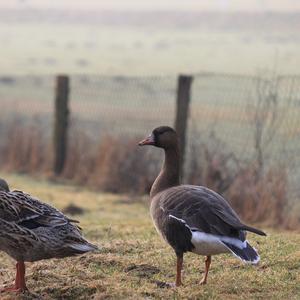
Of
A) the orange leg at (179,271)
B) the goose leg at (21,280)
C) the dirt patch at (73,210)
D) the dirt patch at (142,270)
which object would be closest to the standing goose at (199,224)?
the orange leg at (179,271)

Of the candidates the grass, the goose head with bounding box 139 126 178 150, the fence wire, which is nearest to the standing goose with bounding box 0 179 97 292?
the grass

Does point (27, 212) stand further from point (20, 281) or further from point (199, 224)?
point (199, 224)

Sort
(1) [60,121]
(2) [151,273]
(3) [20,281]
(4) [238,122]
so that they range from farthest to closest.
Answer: (1) [60,121], (4) [238,122], (2) [151,273], (3) [20,281]

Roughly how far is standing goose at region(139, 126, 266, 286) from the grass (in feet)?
1.14

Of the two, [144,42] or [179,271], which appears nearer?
[179,271]

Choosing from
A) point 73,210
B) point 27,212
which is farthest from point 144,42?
point 27,212

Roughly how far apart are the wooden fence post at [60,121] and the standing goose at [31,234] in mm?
10005

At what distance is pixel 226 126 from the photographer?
14836mm

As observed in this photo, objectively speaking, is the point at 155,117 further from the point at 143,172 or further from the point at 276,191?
the point at 276,191

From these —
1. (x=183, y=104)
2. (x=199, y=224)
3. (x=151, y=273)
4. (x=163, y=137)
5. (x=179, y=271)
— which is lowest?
(x=151, y=273)

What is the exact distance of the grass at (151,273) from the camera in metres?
7.10

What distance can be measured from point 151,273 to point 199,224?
115cm

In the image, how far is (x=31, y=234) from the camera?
7.08 m

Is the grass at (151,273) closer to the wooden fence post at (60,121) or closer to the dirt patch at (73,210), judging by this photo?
the dirt patch at (73,210)
